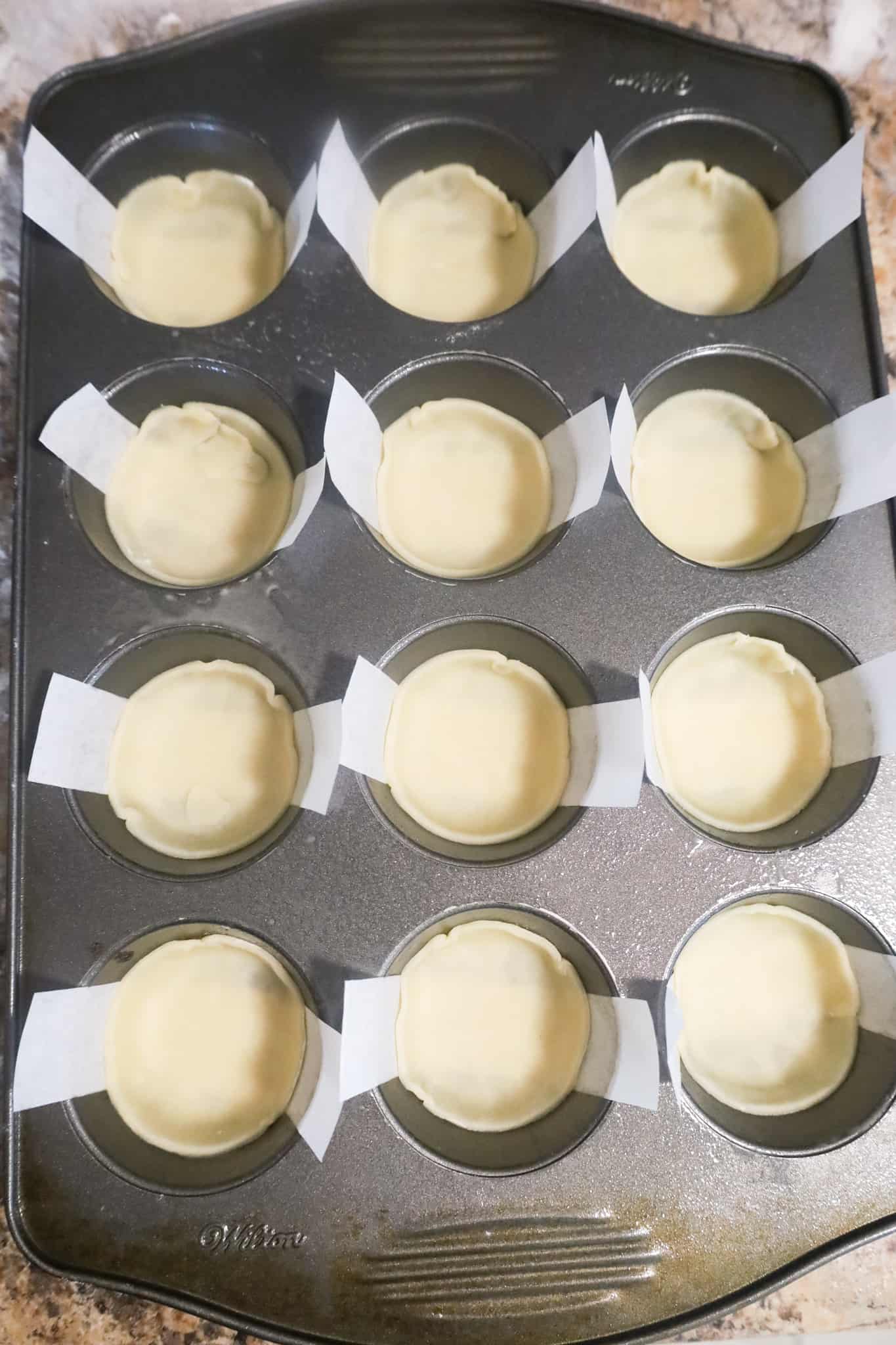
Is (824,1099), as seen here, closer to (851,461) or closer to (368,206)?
(851,461)

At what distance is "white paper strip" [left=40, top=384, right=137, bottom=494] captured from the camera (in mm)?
1294

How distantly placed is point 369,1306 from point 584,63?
184 cm

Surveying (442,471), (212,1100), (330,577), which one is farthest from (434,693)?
(212,1100)

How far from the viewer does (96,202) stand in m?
1.43

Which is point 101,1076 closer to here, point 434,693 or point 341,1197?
point 341,1197

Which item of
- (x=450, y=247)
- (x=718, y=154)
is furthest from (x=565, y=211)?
(x=718, y=154)

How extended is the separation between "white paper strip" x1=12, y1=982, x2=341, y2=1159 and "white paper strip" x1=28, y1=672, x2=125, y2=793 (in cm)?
28

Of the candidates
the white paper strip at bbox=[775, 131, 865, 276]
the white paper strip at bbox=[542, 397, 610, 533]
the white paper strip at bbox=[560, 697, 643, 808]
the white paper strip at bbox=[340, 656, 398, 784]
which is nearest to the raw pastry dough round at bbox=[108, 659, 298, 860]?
the white paper strip at bbox=[340, 656, 398, 784]

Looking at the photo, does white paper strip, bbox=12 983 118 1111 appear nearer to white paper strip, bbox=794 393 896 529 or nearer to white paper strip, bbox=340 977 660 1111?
white paper strip, bbox=340 977 660 1111

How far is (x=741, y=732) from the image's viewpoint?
1365 millimetres

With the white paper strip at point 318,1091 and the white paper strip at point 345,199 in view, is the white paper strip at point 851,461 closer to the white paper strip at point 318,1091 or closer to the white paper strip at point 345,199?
the white paper strip at point 345,199

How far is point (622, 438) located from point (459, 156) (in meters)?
0.60

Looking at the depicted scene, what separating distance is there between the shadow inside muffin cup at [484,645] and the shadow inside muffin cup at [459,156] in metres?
0.51

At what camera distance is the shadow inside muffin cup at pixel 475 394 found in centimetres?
134
